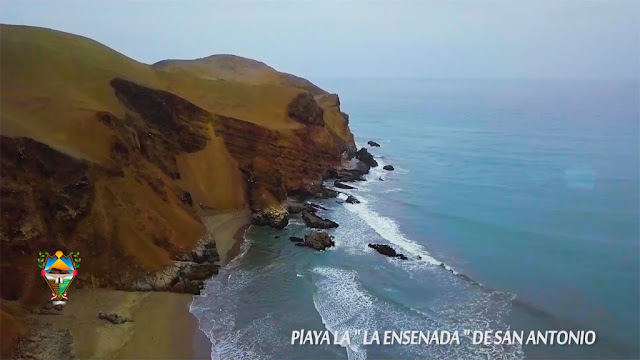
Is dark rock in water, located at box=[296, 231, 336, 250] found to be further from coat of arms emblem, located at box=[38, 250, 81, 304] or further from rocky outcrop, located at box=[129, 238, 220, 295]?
coat of arms emblem, located at box=[38, 250, 81, 304]

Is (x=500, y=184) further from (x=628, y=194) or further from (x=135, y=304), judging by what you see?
(x=135, y=304)

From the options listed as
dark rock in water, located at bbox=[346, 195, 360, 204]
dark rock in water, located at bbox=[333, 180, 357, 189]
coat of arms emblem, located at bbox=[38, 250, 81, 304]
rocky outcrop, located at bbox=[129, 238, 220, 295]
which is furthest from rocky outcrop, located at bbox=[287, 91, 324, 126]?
coat of arms emblem, located at bbox=[38, 250, 81, 304]

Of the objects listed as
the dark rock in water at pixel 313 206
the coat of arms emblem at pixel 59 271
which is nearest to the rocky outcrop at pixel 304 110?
the dark rock in water at pixel 313 206

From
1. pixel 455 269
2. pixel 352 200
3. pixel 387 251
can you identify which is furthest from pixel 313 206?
pixel 455 269

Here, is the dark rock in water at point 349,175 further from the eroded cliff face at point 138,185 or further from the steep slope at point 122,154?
the eroded cliff face at point 138,185

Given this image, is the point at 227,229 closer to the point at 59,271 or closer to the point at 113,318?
the point at 59,271

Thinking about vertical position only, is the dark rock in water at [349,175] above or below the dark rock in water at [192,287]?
above
